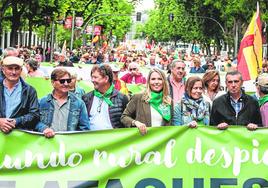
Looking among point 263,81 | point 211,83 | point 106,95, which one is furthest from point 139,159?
point 211,83

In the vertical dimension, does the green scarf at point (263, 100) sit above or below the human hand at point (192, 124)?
above

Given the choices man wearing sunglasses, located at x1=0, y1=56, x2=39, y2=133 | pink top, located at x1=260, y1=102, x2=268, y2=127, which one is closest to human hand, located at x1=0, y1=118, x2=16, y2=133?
man wearing sunglasses, located at x1=0, y1=56, x2=39, y2=133

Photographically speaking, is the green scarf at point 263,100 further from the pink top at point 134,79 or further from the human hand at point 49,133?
the pink top at point 134,79

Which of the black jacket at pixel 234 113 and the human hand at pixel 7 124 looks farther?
the black jacket at pixel 234 113

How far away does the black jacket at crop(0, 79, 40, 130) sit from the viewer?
666cm

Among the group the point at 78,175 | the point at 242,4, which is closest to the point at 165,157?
the point at 78,175

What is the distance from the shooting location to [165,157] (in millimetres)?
6598

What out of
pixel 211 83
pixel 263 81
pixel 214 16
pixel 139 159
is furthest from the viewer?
pixel 214 16

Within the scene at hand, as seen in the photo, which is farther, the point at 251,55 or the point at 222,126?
the point at 251,55

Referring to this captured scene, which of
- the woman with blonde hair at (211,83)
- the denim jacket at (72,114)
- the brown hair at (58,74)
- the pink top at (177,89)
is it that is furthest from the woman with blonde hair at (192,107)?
the pink top at (177,89)

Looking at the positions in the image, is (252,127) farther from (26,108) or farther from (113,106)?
(26,108)

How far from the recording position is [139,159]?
659 cm

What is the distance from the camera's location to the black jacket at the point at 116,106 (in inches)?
291

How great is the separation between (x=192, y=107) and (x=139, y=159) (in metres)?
0.99
